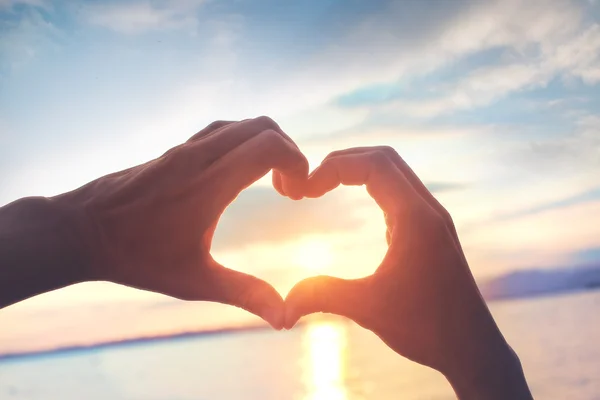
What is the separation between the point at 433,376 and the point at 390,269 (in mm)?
4142

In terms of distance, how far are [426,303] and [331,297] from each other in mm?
287

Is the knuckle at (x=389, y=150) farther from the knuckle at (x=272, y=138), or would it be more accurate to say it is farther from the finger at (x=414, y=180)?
the knuckle at (x=272, y=138)

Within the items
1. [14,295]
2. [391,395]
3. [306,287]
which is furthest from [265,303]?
[391,395]

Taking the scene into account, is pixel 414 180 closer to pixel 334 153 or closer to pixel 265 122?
pixel 334 153

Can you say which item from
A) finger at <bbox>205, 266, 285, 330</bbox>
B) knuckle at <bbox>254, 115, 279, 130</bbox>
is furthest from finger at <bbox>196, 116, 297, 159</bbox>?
finger at <bbox>205, 266, 285, 330</bbox>

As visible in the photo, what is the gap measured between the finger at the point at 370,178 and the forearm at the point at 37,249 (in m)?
0.72

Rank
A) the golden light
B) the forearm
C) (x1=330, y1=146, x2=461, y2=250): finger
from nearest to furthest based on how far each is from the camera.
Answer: the forearm
(x1=330, y1=146, x2=461, y2=250): finger
the golden light

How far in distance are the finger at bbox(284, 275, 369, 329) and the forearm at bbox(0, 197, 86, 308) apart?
0.61m

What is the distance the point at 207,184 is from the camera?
4.58 ft

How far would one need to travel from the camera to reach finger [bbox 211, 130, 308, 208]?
4.57 ft

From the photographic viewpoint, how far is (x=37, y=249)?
1.32 m

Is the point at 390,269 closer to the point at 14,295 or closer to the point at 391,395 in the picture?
the point at 14,295

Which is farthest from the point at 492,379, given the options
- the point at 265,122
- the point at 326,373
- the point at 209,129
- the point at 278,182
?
the point at 326,373

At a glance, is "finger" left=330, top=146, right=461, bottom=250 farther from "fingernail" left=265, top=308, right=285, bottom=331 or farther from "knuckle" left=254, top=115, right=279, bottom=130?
"fingernail" left=265, top=308, right=285, bottom=331
